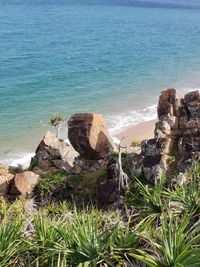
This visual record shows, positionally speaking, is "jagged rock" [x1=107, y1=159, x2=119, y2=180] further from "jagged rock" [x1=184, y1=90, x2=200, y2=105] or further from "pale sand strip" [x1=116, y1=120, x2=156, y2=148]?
"pale sand strip" [x1=116, y1=120, x2=156, y2=148]

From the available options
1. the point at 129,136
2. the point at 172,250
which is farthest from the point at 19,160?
the point at 172,250

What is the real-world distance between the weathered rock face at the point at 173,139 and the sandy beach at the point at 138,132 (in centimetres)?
1299

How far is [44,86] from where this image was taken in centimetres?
5000

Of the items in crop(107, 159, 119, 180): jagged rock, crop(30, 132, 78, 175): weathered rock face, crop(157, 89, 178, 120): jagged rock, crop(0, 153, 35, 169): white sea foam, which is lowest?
crop(0, 153, 35, 169): white sea foam

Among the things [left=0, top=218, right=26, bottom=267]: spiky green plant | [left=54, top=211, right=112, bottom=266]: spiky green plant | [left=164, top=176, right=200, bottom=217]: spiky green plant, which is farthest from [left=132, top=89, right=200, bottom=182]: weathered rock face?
[left=0, top=218, right=26, bottom=267]: spiky green plant

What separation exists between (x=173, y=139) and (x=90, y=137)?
443cm

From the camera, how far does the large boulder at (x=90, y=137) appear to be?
76.1ft

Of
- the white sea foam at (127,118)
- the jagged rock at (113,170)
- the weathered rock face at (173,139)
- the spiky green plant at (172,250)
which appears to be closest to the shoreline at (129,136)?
the white sea foam at (127,118)

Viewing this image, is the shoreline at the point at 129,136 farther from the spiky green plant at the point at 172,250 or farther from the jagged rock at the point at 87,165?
the spiky green plant at the point at 172,250

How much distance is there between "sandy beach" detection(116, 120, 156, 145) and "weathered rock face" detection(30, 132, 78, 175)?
9819mm

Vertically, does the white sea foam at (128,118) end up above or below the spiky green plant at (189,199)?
below

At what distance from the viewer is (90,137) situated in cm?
2312

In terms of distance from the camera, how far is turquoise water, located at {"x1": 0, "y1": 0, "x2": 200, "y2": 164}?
138 ft

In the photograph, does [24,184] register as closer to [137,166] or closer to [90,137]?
[90,137]
